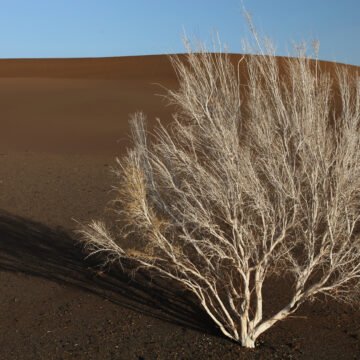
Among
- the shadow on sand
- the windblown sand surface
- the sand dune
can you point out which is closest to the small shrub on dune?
the windblown sand surface

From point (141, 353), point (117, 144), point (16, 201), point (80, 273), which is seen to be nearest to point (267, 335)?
point (141, 353)

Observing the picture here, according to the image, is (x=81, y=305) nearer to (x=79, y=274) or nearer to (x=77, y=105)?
(x=79, y=274)

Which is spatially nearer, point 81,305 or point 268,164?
point 268,164

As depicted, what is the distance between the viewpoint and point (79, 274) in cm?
991

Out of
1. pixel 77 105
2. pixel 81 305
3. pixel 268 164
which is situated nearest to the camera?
pixel 268 164

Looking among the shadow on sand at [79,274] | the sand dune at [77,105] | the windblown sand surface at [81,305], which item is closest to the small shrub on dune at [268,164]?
the windblown sand surface at [81,305]

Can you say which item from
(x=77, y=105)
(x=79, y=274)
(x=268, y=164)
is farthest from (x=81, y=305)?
(x=77, y=105)

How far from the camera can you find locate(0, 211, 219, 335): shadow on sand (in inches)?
332

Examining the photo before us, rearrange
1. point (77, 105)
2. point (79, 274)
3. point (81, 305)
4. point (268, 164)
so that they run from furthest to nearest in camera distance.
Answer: point (77, 105) → point (79, 274) → point (81, 305) → point (268, 164)

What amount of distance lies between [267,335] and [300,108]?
2.76m

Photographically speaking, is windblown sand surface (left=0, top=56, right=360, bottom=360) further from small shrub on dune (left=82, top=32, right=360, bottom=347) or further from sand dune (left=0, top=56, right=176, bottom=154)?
sand dune (left=0, top=56, right=176, bottom=154)

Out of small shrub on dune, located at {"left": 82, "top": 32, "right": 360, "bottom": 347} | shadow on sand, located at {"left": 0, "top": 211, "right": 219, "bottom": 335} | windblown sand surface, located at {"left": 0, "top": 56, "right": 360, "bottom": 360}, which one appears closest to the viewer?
small shrub on dune, located at {"left": 82, "top": 32, "right": 360, "bottom": 347}

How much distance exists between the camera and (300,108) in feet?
22.2

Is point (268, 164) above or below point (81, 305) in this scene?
above
